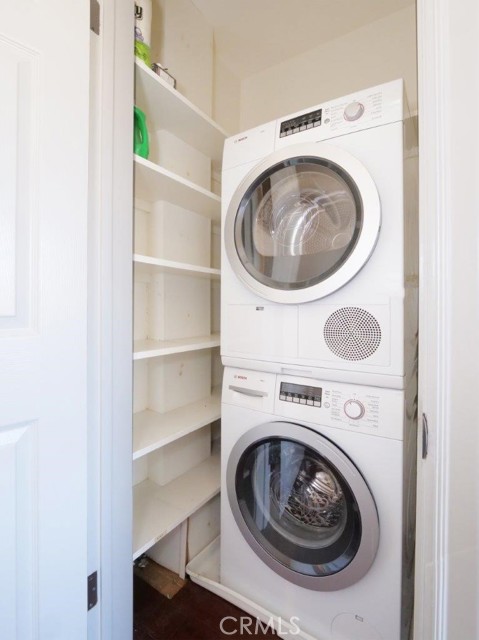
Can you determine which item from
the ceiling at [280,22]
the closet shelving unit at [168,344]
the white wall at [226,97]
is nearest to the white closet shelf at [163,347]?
the closet shelving unit at [168,344]

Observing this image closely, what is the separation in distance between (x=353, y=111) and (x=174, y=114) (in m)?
0.76

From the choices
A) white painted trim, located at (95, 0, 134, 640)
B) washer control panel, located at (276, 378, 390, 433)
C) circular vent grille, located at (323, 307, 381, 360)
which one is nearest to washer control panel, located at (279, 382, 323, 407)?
washer control panel, located at (276, 378, 390, 433)

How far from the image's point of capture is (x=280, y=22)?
1553mm

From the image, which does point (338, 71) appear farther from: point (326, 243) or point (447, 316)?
point (447, 316)

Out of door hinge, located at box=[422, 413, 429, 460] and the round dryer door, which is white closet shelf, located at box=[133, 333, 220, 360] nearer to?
the round dryer door

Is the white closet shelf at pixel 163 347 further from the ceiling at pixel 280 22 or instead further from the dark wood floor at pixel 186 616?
the ceiling at pixel 280 22

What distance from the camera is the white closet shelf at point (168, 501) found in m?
1.13

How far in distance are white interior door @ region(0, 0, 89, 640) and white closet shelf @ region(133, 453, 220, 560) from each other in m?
0.31

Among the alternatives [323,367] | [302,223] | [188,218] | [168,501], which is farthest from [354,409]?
[188,218]

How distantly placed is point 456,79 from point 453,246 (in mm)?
268

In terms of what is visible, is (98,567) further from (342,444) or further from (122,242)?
(122,242)

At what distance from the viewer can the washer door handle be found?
1118 mm

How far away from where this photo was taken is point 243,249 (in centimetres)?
116

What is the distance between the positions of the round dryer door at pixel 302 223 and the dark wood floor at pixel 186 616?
124 centimetres
